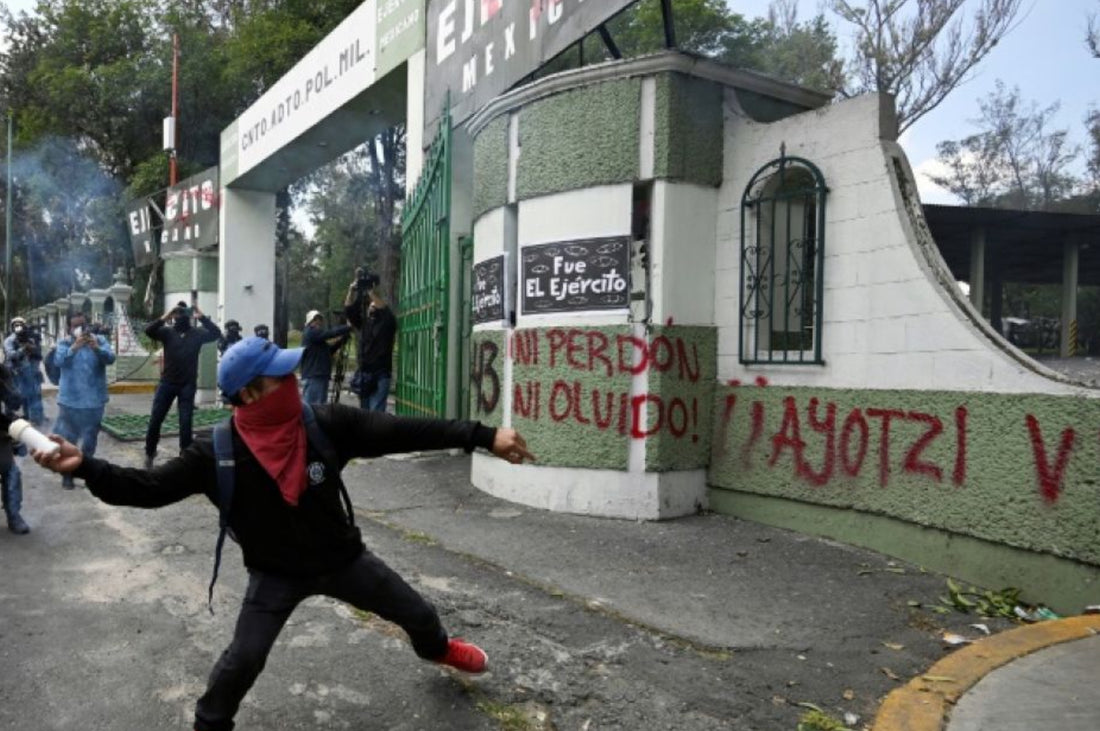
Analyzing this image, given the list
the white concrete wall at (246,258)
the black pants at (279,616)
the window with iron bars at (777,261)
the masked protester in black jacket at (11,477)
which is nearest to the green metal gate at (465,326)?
the window with iron bars at (777,261)

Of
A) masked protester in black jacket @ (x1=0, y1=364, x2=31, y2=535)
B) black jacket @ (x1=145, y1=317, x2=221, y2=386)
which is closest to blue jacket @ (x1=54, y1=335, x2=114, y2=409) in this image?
black jacket @ (x1=145, y1=317, x2=221, y2=386)

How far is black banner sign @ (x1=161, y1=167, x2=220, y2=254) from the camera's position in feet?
52.0

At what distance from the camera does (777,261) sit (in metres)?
5.91

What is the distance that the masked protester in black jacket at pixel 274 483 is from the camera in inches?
104

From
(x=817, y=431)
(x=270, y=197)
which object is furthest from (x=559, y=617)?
(x=270, y=197)

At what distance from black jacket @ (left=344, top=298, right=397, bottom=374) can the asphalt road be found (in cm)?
313

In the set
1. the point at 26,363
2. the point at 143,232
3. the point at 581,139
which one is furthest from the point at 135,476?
the point at 143,232

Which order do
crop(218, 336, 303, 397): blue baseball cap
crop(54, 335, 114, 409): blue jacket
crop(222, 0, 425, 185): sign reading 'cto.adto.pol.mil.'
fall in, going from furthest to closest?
crop(222, 0, 425, 185): sign reading 'cto.adto.pol.mil.', crop(54, 335, 114, 409): blue jacket, crop(218, 336, 303, 397): blue baseball cap

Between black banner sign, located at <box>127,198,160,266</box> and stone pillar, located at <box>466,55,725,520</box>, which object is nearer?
stone pillar, located at <box>466,55,725,520</box>

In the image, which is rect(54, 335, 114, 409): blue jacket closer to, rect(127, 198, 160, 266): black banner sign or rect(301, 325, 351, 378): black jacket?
rect(301, 325, 351, 378): black jacket

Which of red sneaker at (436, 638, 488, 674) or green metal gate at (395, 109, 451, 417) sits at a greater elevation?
green metal gate at (395, 109, 451, 417)

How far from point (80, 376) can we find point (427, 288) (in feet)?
10.7

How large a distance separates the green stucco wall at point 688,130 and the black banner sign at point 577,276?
632mm

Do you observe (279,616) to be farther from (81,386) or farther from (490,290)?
(81,386)
